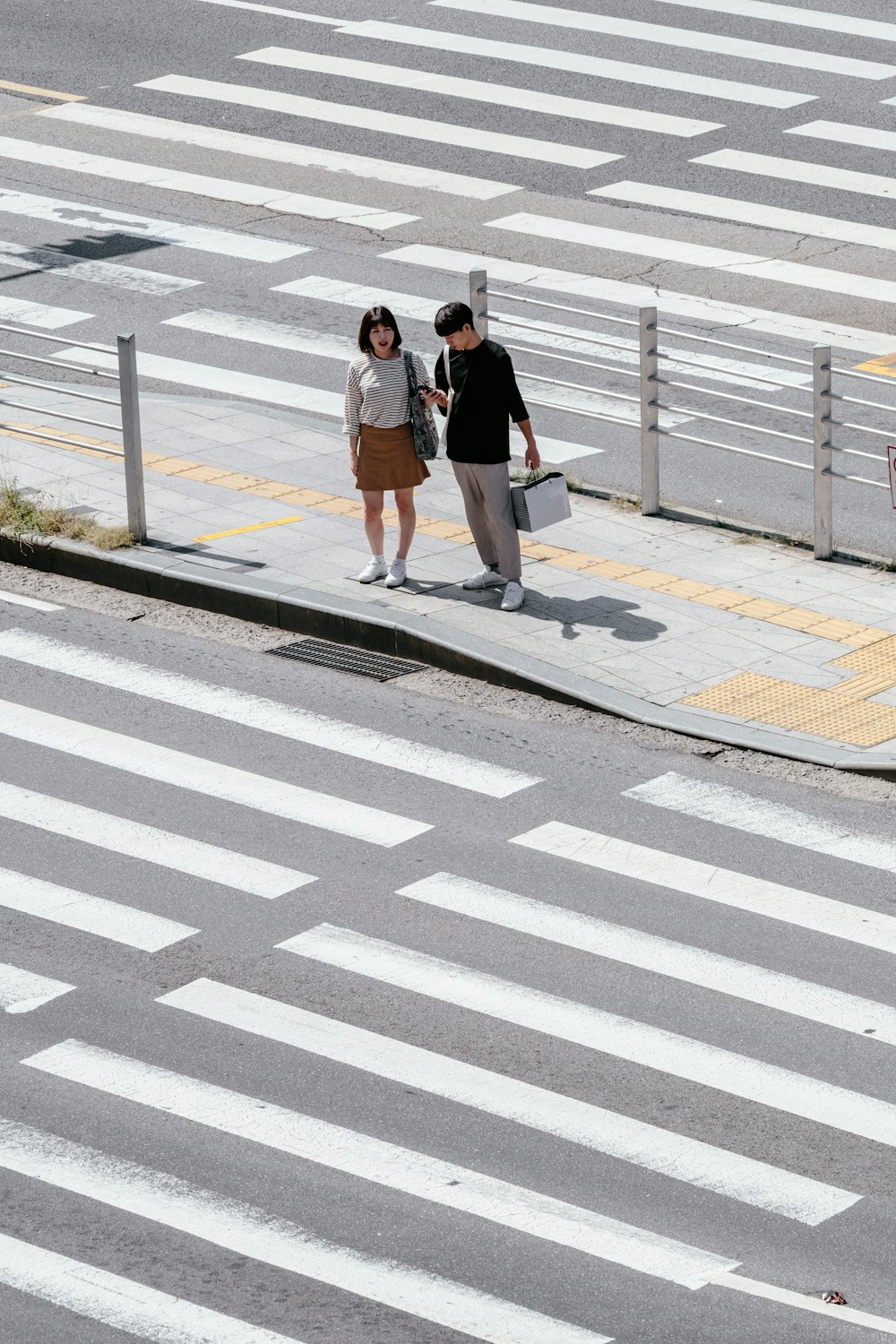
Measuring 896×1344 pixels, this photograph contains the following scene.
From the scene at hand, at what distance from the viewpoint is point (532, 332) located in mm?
17328

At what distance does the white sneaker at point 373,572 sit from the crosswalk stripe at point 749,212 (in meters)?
7.88

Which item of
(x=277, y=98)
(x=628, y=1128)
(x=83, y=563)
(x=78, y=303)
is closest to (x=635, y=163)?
(x=277, y=98)

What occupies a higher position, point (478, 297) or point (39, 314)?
point (478, 297)

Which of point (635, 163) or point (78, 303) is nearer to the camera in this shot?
point (78, 303)

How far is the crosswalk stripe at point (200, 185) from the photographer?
20.4 meters

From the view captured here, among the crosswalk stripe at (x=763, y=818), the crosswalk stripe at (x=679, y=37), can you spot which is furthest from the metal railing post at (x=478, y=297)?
the crosswalk stripe at (x=679, y=37)

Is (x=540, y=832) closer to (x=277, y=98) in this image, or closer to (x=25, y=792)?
(x=25, y=792)

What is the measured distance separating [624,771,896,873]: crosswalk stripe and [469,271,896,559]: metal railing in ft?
10.4

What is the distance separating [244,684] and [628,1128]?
460cm

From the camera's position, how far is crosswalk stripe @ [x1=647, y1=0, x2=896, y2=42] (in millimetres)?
25188

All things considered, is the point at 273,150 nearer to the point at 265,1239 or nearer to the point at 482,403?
the point at 482,403

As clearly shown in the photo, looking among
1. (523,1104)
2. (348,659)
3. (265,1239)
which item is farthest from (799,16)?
(265,1239)

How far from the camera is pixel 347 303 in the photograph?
18.1 metres

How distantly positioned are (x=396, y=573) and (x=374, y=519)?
1.04ft
